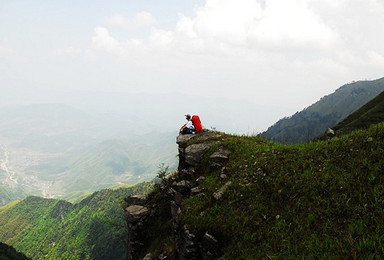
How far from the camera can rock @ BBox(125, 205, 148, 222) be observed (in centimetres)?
2748

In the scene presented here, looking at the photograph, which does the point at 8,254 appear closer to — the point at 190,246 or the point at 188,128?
the point at 188,128

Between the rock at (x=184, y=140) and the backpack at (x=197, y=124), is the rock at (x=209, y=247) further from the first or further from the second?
the backpack at (x=197, y=124)

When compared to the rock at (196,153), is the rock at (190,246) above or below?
below

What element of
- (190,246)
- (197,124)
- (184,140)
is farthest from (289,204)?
(197,124)

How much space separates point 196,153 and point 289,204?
11040 mm

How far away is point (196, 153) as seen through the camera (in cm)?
2336

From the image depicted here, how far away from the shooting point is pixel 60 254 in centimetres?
19750

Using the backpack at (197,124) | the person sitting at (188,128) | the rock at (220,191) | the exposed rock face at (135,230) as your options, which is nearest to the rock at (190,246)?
the rock at (220,191)

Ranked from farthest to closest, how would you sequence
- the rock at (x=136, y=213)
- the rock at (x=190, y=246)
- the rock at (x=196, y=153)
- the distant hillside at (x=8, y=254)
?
1. the distant hillside at (x=8, y=254)
2. the rock at (x=136, y=213)
3. the rock at (x=196, y=153)
4. the rock at (x=190, y=246)

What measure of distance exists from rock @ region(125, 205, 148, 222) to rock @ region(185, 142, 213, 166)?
8.77 m

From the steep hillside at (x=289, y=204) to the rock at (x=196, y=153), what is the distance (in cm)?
229

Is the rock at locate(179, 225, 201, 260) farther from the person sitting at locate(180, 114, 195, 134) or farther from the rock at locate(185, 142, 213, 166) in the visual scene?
the person sitting at locate(180, 114, 195, 134)

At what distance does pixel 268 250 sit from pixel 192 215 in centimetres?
568

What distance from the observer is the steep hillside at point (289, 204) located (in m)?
10.4
